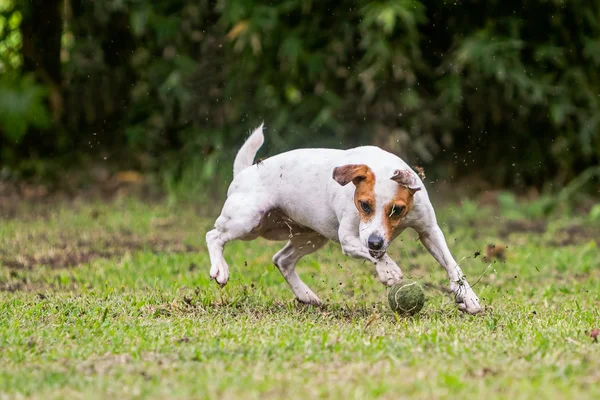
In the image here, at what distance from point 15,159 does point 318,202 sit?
28.7 feet

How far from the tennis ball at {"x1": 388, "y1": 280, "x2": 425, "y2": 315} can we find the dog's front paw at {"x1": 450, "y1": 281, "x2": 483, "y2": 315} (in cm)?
30

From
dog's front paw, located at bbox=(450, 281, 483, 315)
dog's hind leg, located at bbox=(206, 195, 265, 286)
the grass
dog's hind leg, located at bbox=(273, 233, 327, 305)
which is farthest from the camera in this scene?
dog's hind leg, located at bbox=(273, 233, 327, 305)

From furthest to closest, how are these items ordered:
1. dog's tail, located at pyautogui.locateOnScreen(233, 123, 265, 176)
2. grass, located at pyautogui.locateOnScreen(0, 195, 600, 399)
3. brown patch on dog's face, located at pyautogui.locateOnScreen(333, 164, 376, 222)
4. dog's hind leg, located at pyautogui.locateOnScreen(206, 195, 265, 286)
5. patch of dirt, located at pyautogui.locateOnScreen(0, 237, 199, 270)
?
patch of dirt, located at pyautogui.locateOnScreen(0, 237, 199, 270) < dog's tail, located at pyautogui.locateOnScreen(233, 123, 265, 176) < dog's hind leg, located at pyautogui.locateOnScreen(206, 195, 265, 286) < brown patch on dog's face, located at pyautogui.locateOnScreen(333, 164, 376, 222) < grass, located at pyautogui.locateOnScreen(0, 195, 600, 399)

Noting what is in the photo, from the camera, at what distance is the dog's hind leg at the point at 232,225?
5.84 meters

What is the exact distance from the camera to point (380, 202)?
506 centimetres

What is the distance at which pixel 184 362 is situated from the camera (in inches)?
157

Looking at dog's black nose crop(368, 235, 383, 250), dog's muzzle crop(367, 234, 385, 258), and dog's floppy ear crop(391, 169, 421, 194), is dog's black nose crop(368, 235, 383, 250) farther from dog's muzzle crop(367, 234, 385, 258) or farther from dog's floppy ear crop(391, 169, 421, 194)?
dog's floppy ear crop(391, 169, 421, 194)

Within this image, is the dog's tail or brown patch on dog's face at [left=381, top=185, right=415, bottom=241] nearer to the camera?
brown patch on dog's face at [left=381, top=185, right=415, bottom=241]

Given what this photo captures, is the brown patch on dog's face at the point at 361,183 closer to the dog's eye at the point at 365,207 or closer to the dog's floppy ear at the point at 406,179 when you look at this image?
the dog's eye at the point at 365,207

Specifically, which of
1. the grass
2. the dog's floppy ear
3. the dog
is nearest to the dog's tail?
the dog

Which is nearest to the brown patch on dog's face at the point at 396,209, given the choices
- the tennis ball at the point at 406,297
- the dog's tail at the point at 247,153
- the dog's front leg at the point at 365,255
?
the dog's front leg at the point at 365,255

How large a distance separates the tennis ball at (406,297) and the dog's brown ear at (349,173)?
61cm

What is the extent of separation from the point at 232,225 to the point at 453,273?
143cm

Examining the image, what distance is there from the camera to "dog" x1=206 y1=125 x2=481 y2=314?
16.7 ft
